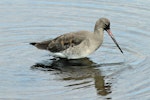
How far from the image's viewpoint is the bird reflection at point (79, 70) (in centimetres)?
1209

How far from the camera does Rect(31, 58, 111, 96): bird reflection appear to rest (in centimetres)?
1209

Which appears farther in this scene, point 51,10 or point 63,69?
point 51,10

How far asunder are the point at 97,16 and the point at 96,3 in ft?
3.48

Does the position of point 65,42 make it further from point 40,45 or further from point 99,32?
point 99,32

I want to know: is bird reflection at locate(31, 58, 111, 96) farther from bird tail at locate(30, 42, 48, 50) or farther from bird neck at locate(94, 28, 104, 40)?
bird neck at locate(94, 28, 104, 40)

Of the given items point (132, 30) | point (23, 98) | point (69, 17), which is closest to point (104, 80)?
point (23, 98)

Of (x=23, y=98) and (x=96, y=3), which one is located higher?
(x=96, y=3)

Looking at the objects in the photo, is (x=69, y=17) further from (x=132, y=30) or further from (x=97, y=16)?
(x=132, y=30)

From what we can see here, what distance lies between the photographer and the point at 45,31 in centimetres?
1541

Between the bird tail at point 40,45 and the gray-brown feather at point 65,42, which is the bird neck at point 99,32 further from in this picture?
the bird tail at point 40,45

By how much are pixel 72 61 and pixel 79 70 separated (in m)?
0.76

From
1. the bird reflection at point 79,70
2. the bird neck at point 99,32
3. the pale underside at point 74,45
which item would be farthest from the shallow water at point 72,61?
the bird neck at point 99,32

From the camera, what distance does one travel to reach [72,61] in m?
13.8

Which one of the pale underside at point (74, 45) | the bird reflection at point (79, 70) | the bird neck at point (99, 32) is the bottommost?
the bird reflection at point (79, 70)
